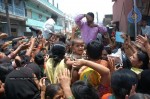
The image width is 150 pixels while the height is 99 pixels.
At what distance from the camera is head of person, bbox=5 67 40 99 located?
3.46 m

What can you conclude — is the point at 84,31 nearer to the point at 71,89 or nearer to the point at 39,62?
the point at 39,62

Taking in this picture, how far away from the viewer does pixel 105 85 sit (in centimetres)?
300

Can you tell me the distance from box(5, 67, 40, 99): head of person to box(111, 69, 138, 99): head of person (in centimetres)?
136

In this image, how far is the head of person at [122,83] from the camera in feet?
7.89

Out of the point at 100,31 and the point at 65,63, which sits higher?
the point at 100,31

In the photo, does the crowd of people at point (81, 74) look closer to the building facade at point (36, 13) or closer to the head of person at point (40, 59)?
the head of person at point (40, 59)

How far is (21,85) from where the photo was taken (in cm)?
346

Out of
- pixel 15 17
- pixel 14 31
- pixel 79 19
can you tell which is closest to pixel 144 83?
pixel 79 19

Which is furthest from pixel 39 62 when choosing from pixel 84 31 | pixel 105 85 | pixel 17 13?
pixel 17 13

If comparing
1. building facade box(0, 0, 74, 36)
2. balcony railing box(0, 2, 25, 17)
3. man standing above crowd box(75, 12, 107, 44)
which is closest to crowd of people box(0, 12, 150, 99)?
man standing above crowd box(75, 12, 107, 44)

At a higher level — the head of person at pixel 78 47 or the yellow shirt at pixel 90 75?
the head of person at pixel 78 47

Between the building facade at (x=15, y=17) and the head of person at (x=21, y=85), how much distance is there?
2252 cm

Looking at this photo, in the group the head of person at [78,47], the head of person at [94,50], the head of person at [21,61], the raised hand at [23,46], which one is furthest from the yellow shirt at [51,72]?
the raised hand at [23,46]

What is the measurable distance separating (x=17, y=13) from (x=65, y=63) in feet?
88.7
